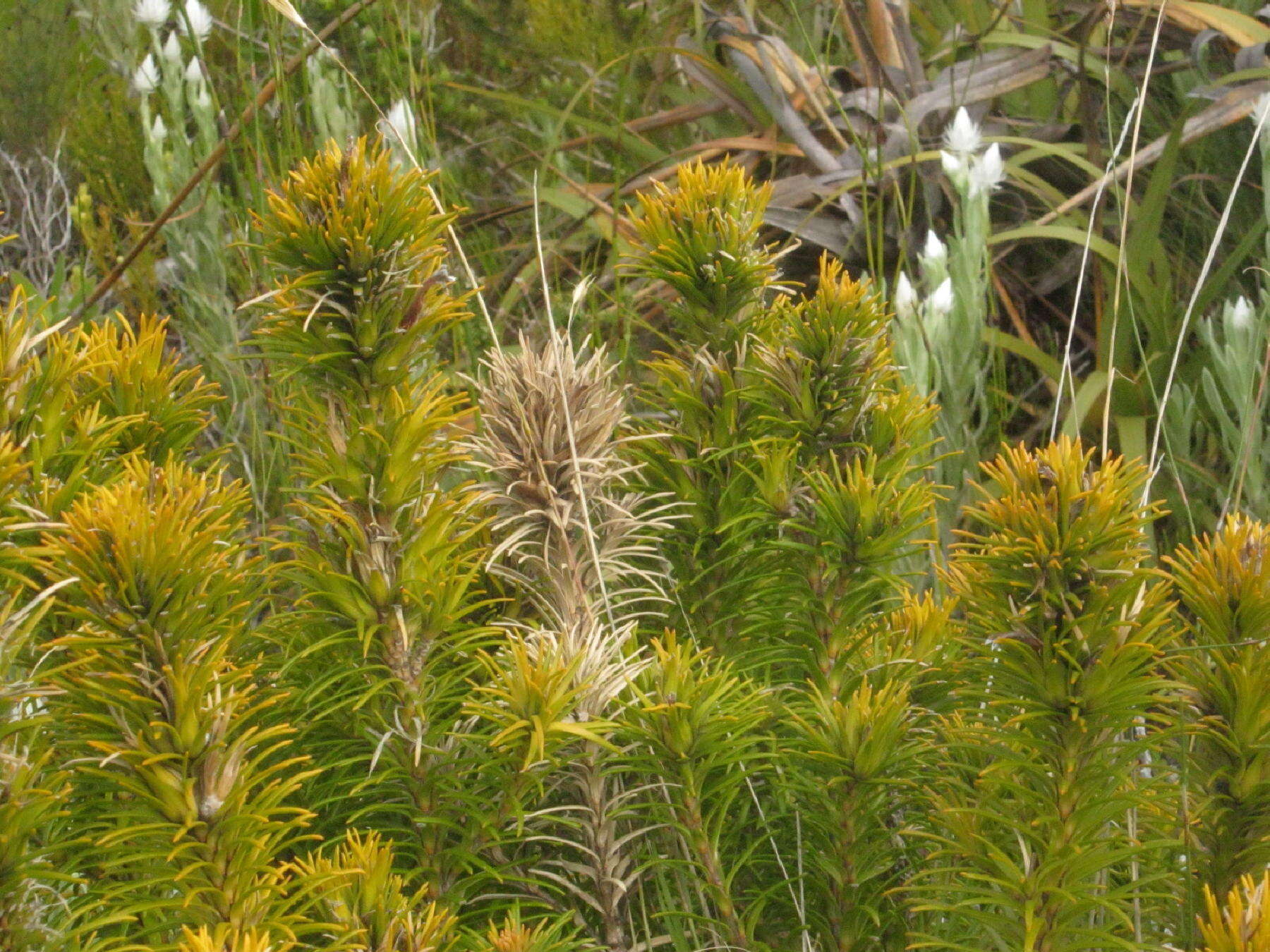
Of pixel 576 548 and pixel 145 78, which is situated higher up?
pixel 145 78

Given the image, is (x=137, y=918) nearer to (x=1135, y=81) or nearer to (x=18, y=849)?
(x=18, y=849)

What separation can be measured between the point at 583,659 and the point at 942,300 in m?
1.15

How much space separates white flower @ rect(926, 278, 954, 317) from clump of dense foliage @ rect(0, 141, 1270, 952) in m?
0.85

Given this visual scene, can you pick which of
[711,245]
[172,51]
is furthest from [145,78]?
[711,245]

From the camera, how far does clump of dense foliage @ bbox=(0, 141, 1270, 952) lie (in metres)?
0.57

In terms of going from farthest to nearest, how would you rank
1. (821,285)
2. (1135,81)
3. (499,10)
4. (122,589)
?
(499,10) < (1135,81) < (821,285) < (122,589)

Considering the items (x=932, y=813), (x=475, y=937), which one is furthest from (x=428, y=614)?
(x=932, y=813)

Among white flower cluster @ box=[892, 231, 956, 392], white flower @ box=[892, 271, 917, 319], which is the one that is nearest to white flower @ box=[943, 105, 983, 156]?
white flower cluster @ box=[892, 231, 956, 392]

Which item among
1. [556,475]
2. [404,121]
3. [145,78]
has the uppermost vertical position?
[145,78]

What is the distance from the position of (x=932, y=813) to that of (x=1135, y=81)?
2234 millimetres

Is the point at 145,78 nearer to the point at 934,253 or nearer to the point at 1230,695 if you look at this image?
the point at 934,253

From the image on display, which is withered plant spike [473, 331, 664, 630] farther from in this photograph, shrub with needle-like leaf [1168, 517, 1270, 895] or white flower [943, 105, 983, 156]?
white flower [943, 105, 983, 156]

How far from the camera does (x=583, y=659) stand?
66cm

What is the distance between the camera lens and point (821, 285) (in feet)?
2.55
